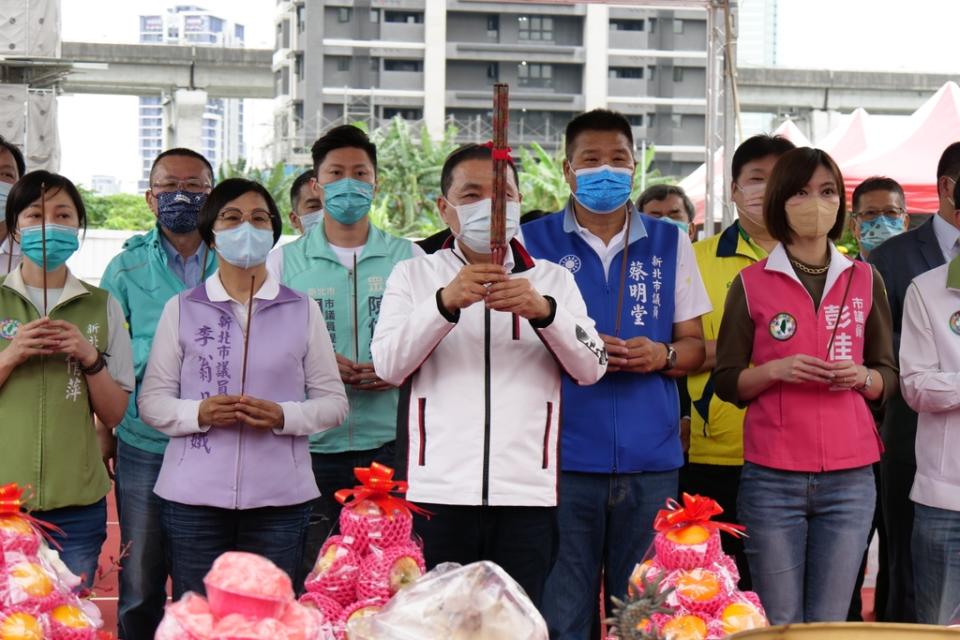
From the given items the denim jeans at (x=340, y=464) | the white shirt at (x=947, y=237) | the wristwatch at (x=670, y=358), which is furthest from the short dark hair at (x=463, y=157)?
the white shirt at (x=947, y=237)

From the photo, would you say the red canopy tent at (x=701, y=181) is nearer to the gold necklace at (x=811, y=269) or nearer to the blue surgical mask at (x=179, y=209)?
the blue surgical mask at (x=179, y=209)

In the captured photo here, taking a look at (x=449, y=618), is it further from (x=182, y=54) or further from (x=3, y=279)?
(x=182, y=54)

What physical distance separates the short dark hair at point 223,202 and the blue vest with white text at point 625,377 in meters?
0.73

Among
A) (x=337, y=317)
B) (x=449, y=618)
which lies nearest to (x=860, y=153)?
(x=337, y=317)

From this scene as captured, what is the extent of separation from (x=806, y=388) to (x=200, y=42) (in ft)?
407

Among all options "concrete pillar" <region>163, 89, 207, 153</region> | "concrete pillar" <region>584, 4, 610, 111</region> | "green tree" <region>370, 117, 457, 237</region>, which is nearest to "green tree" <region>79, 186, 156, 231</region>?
"concrete pillar" <region>163, 89, 207, 153</region>

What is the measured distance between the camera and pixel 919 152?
12.2 metres

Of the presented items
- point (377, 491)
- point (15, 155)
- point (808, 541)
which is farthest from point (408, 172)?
point (377, 491)

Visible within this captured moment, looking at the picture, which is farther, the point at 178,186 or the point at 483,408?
the point at 178,186

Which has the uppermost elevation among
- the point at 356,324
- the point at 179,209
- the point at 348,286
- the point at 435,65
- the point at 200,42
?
the point at 200,42

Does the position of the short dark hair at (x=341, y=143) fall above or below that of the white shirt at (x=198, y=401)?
above

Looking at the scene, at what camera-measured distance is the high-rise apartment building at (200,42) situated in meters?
118

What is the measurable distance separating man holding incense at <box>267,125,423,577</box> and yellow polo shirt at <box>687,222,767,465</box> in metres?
0.98

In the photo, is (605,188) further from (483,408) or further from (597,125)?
(483,408)
